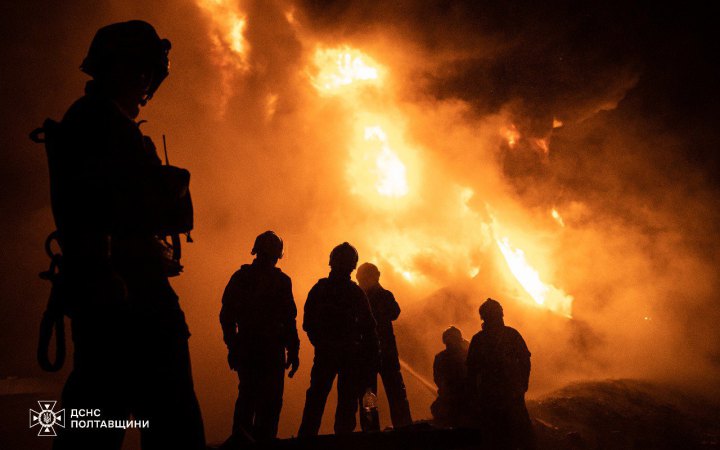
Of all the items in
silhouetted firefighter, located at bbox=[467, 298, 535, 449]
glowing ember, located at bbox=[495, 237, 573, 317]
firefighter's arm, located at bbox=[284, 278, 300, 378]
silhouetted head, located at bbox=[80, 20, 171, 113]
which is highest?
glowing ember, located at bbox=[495, 237, 573, 317]

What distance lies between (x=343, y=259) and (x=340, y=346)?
1.15 m

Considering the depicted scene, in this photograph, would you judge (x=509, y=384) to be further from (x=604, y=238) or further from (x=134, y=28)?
(x=604, y=238)

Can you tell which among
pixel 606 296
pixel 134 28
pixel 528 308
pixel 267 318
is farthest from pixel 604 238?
pixel 134 28

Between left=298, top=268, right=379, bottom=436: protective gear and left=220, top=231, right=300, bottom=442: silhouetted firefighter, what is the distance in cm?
30

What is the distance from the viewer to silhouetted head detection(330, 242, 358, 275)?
553 cm

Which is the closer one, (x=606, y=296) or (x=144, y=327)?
(x=144, y=327)

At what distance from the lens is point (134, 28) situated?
2.15 m

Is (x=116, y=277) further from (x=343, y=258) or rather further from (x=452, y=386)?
(x=452, y=386)

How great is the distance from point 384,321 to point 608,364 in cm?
1349

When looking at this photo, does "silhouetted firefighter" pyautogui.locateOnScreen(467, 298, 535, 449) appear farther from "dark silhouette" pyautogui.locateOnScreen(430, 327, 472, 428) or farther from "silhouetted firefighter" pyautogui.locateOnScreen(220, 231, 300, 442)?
"silhouetted firefighter" pyautogui.locateOnScreen(220, 231, 300, 442)

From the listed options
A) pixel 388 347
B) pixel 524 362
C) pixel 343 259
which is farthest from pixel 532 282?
pixel 343 259

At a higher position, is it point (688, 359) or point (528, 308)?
Result: point (528, 308)

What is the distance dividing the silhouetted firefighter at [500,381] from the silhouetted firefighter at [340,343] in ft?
6.31

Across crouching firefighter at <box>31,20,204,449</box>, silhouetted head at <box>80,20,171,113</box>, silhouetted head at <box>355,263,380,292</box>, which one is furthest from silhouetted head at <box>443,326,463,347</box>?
silhouetted head at <box>80,20,171,113</box>
